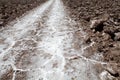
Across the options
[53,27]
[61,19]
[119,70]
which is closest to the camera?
[119,70]

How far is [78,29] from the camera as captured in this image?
956cm

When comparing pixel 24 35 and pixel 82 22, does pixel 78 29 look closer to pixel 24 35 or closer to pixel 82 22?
pixel 82 22

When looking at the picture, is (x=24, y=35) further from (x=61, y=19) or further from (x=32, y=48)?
(x=61, y=19)

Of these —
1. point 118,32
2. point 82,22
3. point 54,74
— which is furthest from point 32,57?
point 82,22

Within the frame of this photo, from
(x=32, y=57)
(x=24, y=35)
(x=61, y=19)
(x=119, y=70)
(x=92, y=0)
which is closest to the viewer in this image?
(x=119, y=70)

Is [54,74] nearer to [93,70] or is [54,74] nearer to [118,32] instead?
[93,70]

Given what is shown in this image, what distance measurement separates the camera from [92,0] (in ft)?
58.9

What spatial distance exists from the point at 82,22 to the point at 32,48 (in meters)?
4.27

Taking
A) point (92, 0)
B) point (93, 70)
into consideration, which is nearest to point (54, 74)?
point (93, 70)

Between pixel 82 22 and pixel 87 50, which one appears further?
pixel 82 22

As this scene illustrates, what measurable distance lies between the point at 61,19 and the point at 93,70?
698cm

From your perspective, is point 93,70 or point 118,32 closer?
point 93,70

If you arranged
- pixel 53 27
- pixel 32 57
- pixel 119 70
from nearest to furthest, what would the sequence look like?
pixel 119 70 < pixel 32 57 < pixel 53 27

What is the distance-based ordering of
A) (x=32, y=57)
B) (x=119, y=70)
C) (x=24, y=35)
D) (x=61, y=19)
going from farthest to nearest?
(x=61, y=19), (x=24, y=35), (x=32, y=57), (x=119, y=70)
